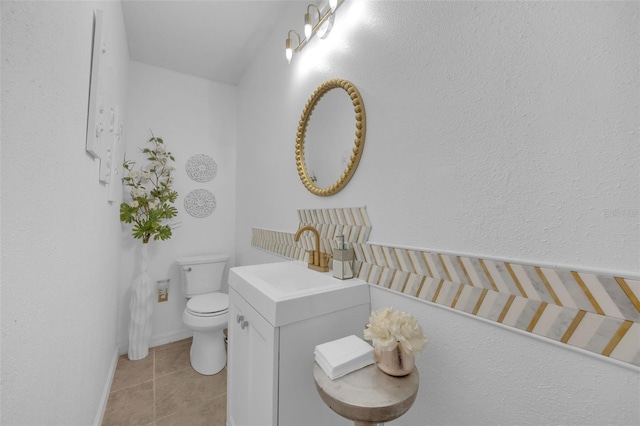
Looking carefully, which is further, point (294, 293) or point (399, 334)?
point (294, 293)

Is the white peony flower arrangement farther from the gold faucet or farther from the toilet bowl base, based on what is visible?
the toilet bowl base

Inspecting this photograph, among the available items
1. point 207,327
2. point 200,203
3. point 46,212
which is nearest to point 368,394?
point 46,212

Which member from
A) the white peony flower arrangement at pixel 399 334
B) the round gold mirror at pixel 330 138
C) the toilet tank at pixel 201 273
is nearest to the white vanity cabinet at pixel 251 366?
the white peony flower arrangement at pixel 399 334

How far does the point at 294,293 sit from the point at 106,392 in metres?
1.74

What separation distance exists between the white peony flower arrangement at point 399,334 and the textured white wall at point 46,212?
2.75ft

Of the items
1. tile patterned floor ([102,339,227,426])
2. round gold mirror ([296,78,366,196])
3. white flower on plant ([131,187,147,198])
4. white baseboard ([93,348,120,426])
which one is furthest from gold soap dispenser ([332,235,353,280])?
white flower on plant ([131,187,147,198])

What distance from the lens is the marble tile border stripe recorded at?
50 cm

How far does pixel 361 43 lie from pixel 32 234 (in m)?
1.35

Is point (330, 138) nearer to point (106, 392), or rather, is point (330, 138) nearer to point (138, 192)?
point (138, 192)

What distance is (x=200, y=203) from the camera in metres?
2.62

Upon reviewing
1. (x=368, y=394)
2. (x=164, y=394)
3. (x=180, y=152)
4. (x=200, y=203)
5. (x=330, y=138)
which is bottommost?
(x=164, y=394)

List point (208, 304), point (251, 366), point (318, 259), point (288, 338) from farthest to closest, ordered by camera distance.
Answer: point (208, 304)
point (318, 259)
point (251, 366)
point (288, 338)

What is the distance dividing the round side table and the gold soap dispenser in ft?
1.36

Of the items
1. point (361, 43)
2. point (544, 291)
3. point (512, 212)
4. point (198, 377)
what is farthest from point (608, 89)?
point (198, 377)
